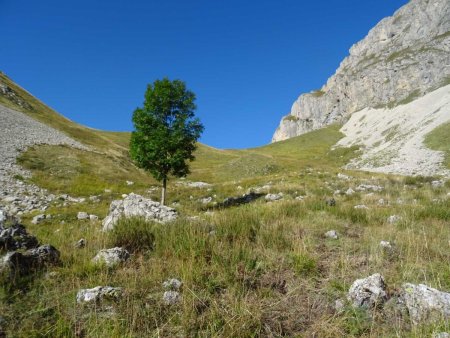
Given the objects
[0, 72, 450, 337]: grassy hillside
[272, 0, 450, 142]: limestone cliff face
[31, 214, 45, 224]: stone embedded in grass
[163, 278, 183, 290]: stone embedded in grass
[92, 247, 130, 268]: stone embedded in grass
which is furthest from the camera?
[272, 0, 450, 142]: limestone cliff face

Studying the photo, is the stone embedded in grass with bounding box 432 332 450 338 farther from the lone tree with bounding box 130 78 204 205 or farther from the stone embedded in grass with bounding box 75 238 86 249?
the lone tree with bounding box 130 78 204 205

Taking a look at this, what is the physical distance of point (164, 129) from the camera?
18094mm

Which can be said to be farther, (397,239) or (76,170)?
(76,170)

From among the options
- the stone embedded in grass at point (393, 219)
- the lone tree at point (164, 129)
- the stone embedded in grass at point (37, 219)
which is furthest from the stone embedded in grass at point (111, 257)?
the lone tree at point (164, 129)

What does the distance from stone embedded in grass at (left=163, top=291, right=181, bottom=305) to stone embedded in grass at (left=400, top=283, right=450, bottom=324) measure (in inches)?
107

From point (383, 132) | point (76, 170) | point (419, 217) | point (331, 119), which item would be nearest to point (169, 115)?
point (419, 217)

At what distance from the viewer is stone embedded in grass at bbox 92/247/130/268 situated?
15.8 feet

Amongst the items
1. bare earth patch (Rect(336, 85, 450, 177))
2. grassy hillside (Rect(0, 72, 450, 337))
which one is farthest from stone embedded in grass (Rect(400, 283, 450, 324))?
bare earth patch (Rect(336, 85, 450, 177))

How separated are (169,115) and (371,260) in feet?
52.4

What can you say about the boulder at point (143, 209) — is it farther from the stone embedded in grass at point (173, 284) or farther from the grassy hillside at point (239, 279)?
the stone embedded in grass at point (173, 284)

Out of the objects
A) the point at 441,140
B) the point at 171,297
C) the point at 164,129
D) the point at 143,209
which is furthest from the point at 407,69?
the point at 171,297

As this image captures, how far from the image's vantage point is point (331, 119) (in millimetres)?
194250

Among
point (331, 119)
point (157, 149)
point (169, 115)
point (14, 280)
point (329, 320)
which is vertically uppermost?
point (331, 119)

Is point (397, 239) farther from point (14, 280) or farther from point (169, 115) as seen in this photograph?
point (169, 115)
